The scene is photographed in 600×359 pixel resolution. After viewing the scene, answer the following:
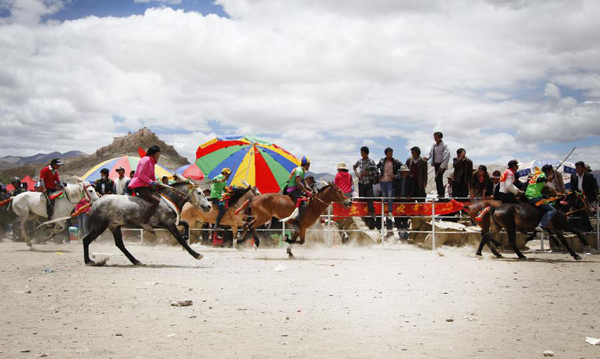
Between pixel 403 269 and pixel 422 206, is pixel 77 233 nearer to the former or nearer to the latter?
pixel 422 206

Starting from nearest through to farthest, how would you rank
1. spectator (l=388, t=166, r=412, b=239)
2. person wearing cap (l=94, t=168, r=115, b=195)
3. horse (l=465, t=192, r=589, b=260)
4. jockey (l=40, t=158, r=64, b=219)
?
horse (l=465, t=192, r=589, b=260) < spectator (l=388, t=166, r=412, b=239) < jockey (l=40, t=158, r=64, b=219) < person wearing cap (l=94, t=168, r=115, b=195)

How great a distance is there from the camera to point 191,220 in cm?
1711

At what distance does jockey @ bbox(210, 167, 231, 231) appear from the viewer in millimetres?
16391

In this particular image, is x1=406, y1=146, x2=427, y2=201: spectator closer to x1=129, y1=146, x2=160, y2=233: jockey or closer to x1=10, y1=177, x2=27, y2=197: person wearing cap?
x1=129, y1=146, x2=160, y2=233: jockey

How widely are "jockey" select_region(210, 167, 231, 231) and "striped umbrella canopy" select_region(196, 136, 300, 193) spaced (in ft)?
3.33

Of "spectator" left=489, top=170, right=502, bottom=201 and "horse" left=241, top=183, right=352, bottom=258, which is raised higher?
"spectator" left=489, top=170, right=502, bottom=201

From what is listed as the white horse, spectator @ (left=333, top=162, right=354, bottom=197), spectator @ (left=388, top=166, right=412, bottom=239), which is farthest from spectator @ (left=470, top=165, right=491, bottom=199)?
the white horse

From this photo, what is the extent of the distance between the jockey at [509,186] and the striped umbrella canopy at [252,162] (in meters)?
6.92

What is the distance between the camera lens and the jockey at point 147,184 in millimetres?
11352

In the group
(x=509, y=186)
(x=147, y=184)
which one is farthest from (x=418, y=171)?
(x=147, y=184)

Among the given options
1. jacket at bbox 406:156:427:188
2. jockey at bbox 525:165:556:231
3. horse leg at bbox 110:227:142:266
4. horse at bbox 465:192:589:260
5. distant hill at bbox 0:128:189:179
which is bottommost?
horse leg at bbox 110:227:142:266

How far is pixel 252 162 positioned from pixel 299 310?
11.8 metres

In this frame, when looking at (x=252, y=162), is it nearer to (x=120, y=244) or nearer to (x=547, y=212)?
(x=120, y=244)

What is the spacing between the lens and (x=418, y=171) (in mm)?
15938
